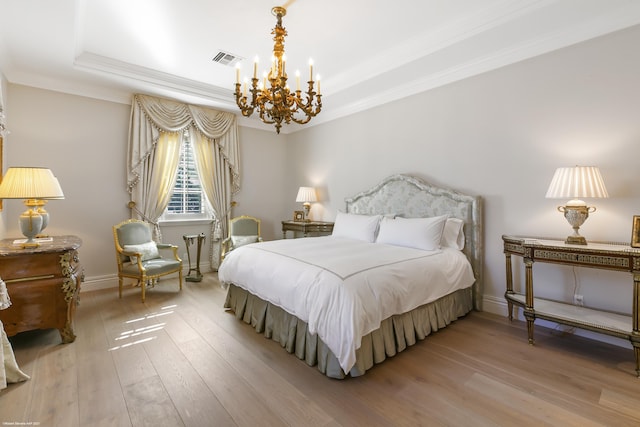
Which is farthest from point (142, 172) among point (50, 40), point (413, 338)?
point (413, 338)

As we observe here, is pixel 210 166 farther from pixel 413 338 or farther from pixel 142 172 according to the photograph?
pixel 413 338

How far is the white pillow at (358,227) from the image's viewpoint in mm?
3797

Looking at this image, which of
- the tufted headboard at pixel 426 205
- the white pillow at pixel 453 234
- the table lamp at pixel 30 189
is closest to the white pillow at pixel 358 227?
the tufted headboard at pixel 426 205

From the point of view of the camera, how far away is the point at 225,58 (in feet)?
11.5

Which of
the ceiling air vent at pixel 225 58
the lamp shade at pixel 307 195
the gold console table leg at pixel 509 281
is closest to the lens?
the gold console table leg at pixel 509 281

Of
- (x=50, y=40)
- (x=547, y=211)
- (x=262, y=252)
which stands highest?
(x=50, y=40)

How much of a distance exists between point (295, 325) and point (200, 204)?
3417 mm

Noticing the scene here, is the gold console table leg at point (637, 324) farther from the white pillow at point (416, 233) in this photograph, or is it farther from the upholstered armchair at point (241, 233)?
the upholstered armchair at point (241, 233)

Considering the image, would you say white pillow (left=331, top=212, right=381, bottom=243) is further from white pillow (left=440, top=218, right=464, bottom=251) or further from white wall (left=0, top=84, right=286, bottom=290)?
white wall (left=0, top=84, right=286, bottom=290)

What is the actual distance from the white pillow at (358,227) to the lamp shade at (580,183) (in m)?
1.86

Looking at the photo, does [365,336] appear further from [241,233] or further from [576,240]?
[241,233]

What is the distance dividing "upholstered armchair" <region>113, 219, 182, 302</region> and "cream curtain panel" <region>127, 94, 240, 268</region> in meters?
0.40

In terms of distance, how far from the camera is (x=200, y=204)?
5.07m

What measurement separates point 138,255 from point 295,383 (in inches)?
107
